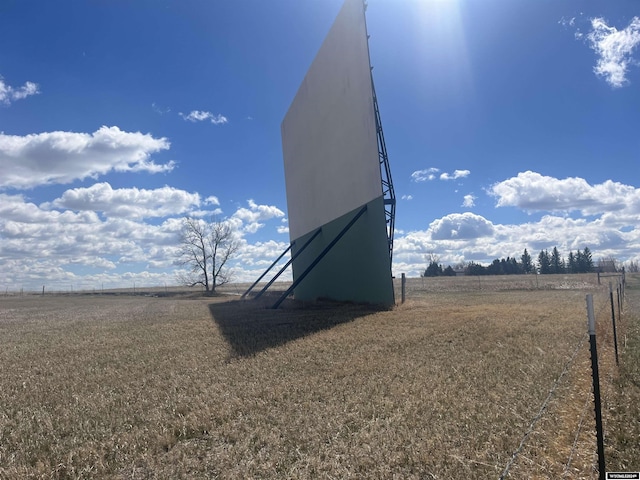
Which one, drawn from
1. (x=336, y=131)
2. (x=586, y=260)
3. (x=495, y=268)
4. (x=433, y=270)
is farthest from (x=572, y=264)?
(x=336, y=131)

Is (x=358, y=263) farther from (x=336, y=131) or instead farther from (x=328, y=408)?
(x=328, y=408)

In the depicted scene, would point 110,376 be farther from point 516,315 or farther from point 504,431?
point 516,315

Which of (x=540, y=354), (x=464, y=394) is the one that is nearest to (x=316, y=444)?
(x=464, y=394)

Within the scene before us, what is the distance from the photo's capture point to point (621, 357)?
634cm

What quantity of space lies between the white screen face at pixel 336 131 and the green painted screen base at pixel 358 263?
27.8 inches

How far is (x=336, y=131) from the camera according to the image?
61.0ft

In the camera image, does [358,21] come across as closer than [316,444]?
No

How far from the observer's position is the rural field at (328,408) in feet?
10.6

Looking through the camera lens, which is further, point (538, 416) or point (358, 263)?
point (358, 263)

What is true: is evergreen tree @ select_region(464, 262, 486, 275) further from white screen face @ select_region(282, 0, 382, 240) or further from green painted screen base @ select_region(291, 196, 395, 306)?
green painted screen base @ select_region(291, 196, 395, 306)

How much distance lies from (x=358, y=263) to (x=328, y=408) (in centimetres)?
1245

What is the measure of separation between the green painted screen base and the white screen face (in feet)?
2.31

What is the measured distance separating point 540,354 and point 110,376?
6837mm

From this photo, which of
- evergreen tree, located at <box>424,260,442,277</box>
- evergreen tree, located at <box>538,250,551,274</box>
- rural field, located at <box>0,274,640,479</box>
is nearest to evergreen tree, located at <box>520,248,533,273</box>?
evergreen tree, located at <box>538,250,551,274</box>
